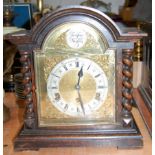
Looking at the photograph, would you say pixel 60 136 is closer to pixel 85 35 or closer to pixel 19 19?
pixel 85 35

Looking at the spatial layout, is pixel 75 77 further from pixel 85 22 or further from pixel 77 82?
pixel 85 22

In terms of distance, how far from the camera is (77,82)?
2.15ft

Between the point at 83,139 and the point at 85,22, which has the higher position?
the point at 85,22

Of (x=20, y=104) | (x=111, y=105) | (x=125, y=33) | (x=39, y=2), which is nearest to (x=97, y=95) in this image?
(x=111, y=105)

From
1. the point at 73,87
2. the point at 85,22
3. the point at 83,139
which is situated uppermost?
the point at 85,22

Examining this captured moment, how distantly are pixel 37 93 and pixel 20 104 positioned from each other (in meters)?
0.28

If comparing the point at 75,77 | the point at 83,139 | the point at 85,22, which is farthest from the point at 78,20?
the point at 83,139

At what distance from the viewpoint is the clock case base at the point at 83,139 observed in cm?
65

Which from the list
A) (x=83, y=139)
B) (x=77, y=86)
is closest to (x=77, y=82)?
(x=77, y=86)

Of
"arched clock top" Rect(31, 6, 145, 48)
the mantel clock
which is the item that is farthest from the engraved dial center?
"arched clock top" Rect(31, 6, 145, 48)

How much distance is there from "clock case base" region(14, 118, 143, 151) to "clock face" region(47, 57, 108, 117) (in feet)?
0.17

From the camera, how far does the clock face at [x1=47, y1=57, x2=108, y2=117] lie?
649 mm

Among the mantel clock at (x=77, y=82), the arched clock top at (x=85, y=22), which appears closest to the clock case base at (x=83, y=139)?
the mantel clock at (x=77, y=82)

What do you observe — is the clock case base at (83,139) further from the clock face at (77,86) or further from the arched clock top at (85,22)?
the arched clock top at (85,22)
